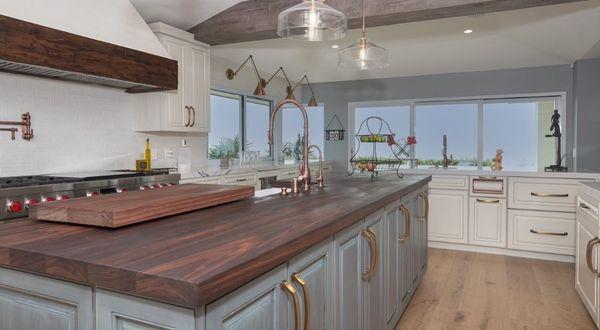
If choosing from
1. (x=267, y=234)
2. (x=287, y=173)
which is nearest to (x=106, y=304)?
(x=267, y=234)

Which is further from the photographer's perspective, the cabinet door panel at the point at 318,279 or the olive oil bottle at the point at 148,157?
the olive oil bottle at the point at 148,157

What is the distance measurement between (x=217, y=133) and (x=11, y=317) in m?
4.16

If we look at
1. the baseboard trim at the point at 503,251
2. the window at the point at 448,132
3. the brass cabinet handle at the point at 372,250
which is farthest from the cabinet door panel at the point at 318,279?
the window at the point at 448,132

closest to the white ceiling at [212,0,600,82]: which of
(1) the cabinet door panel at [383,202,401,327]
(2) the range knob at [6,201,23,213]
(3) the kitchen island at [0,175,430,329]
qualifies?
(1) the cabinet door panel at [383,202,401,327]

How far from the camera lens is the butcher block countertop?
810mm

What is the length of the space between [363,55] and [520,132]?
131 inches

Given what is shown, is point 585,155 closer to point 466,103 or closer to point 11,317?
point 466,103

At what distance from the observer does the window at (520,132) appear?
527cm

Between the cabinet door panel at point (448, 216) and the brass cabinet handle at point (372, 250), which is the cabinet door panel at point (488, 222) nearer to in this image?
the cabinet door panel at point (448, 216)

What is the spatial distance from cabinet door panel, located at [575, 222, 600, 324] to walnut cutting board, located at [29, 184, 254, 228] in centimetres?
245

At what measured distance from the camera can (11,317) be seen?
1072 millimetres

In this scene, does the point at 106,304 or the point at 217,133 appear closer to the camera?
the point at 106,304

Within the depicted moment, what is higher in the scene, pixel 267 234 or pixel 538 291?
pixel 267 234

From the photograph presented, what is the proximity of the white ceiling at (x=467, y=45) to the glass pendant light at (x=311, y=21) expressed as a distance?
69.8 inches
